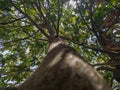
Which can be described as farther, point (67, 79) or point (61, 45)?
point (61, 45)

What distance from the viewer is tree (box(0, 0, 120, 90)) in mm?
2037

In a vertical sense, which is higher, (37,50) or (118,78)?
(37,50)

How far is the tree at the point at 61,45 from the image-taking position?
2037mm

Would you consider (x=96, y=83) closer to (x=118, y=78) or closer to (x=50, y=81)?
(x=50, y=81)

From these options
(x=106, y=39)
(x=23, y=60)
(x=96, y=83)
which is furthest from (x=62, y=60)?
(x=23, y=60)

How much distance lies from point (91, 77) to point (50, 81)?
39 cm

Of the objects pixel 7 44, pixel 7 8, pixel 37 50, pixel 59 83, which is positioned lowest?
pixel 59 83

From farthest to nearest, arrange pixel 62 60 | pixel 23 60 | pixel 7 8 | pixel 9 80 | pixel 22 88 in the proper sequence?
pixel 23 60 → pixel 9 80 → pixel 7 8 → pixel 62 60 → pixel 22 88

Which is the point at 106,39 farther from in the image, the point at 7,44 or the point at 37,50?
the point at 7,44

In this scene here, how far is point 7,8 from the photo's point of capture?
6.97 metres

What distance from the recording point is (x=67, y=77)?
1983 mm

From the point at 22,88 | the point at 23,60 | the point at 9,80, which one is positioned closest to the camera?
the point at 22,88

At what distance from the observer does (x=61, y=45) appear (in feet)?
11.8

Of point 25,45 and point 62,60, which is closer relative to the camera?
point 62,60
